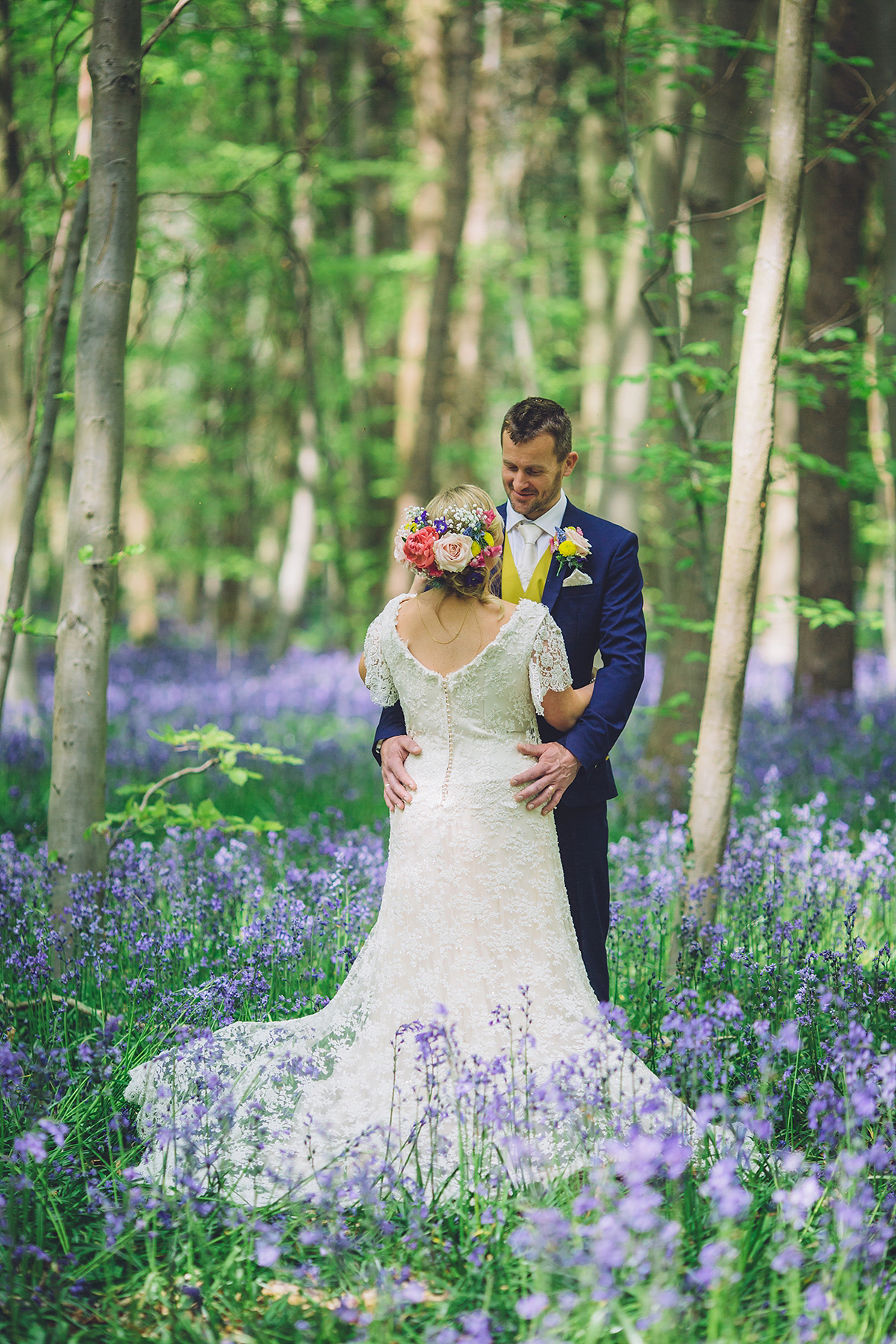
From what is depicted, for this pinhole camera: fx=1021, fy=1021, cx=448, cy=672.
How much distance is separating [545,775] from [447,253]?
947cm

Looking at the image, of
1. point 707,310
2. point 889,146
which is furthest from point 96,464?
point 889,146

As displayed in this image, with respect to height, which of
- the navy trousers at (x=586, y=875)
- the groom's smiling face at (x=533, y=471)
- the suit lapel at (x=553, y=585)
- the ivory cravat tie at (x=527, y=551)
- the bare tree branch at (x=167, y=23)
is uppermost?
the bare tree branch at (x=167, y=23)

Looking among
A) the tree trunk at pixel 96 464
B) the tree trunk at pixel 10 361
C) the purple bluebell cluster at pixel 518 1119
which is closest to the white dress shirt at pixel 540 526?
the purple bluebell cluster at pixel 518 1119

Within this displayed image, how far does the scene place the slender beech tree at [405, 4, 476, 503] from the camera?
36.8ft

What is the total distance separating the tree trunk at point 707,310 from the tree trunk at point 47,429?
11.7ft

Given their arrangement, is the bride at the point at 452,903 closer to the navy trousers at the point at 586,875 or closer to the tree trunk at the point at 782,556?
the navy trousers at the point at 586,875

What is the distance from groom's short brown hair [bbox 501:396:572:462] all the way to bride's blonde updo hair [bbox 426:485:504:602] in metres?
0.27

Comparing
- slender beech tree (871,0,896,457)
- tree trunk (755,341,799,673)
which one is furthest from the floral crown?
tree trunk (755,341,799,673)

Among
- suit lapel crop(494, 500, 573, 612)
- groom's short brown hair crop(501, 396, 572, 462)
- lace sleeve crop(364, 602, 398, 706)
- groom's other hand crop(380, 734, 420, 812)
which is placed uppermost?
groom's short brown hair crop(501, 396, 572, 462)

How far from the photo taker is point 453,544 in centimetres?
306

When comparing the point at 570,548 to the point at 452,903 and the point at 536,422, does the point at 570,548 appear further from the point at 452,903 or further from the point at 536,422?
the point at 452,903

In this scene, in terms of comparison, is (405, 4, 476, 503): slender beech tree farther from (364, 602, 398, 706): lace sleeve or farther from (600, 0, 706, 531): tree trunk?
(364, 602, 398, 706): lace sleeve

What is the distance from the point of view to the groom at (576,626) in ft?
11.0

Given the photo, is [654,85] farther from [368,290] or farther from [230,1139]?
[230,1139]
